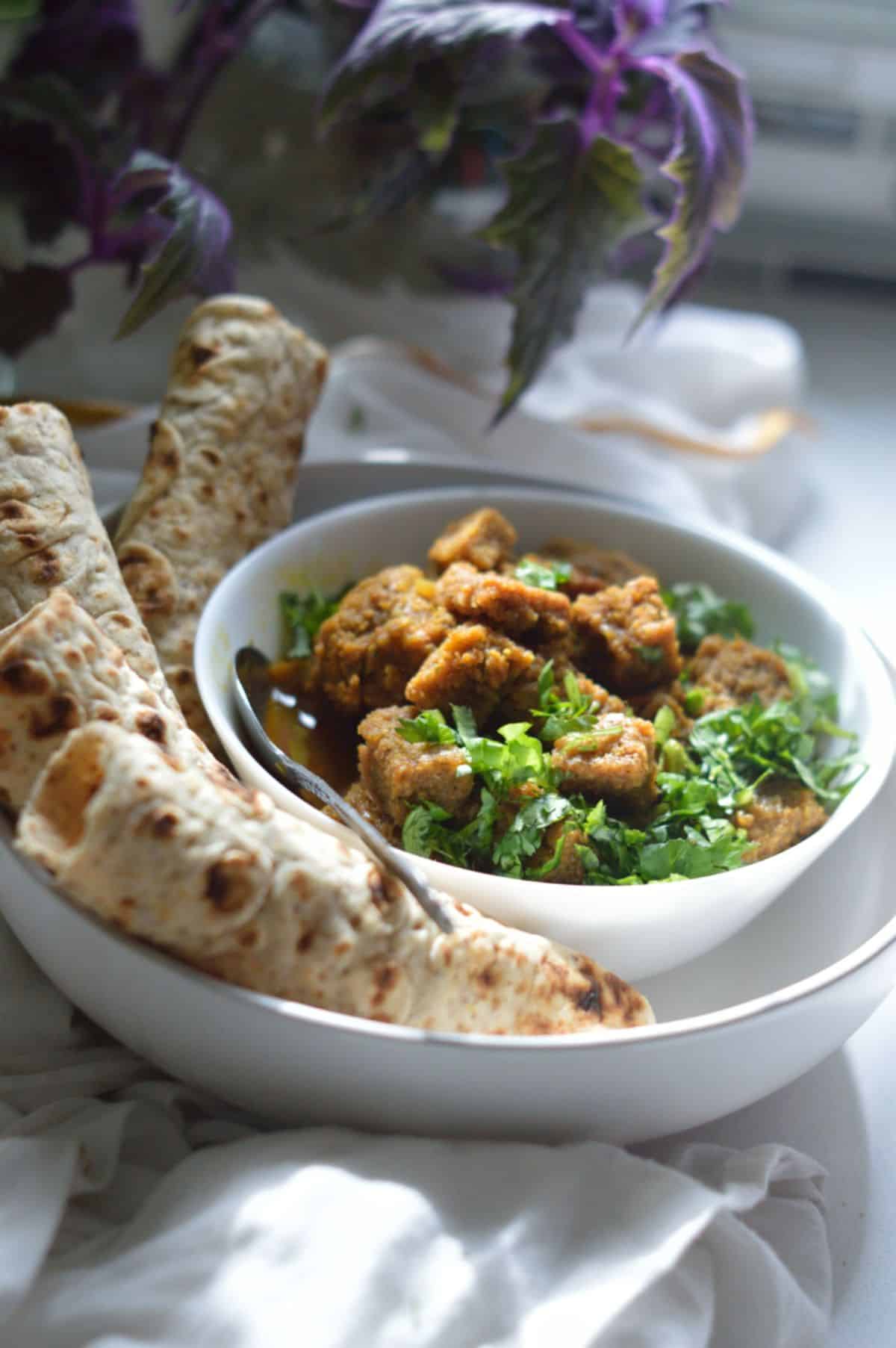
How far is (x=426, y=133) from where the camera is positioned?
2115 millimetres

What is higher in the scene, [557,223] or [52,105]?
[557,223]

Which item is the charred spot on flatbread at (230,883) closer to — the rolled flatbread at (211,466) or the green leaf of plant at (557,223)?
the rolled flatbread at (211,466)

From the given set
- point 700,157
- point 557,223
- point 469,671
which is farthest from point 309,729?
point 700,157

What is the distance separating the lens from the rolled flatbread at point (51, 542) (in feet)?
5.06

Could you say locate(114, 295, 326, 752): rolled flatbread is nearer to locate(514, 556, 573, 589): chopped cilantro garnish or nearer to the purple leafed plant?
the purple leafed plant

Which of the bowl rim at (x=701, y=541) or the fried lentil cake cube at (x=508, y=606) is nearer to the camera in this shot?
the bowl rim at (x=701, y=541)

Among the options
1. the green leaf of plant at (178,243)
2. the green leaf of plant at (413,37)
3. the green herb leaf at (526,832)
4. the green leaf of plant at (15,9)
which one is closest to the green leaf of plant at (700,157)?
the green leaf of plant at (413,37)

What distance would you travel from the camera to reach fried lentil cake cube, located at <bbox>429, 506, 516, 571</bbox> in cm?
188

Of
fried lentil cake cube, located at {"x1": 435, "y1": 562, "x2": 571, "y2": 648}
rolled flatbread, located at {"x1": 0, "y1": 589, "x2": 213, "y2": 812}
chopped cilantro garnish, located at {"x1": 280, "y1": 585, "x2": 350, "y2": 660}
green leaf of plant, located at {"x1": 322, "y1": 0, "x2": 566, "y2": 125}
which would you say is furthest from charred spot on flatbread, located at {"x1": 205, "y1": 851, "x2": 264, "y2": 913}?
green leaf of plant, located at {"x1": 322, "y1": 0, "x2": 566, "y2": 125}

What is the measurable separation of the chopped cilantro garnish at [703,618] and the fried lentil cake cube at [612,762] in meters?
0.37

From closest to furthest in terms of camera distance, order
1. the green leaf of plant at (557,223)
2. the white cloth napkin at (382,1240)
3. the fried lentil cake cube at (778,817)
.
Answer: the white cloth napkin at (382,1240) → the fried lentil cake cube at (778,817) → the green leaf of plant at (557,223)

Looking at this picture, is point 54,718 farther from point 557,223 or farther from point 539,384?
point 539,384

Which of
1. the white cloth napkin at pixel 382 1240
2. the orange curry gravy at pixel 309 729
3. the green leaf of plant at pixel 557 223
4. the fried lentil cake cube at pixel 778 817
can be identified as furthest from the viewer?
the green leaf of plant at pixel 557 223

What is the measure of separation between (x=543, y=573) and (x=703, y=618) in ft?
0.95
